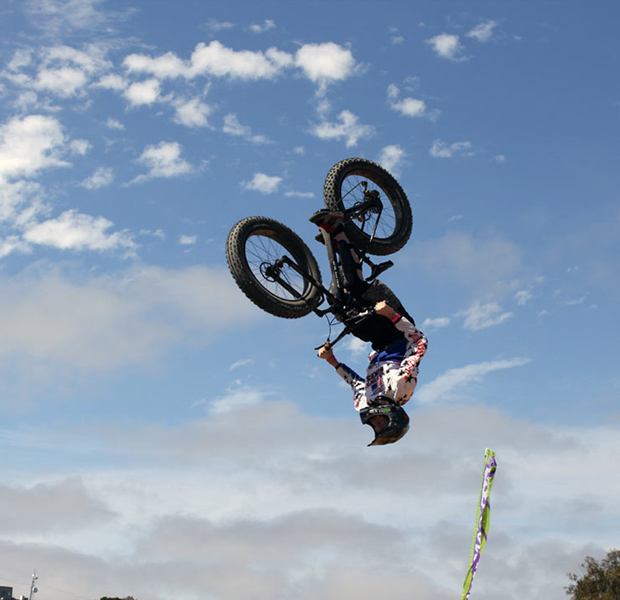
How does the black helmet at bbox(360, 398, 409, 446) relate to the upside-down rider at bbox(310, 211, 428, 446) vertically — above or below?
below

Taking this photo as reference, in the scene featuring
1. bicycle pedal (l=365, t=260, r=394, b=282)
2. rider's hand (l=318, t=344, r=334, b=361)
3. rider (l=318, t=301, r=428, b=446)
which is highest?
bicycle pedal (l=365, t=260, r=394, b=282)

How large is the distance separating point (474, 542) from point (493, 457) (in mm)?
1942

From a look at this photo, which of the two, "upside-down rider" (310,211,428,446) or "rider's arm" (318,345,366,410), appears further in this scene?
"rider's arm" (318,345,366,410)

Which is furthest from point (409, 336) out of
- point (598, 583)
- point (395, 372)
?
point (598, 583)

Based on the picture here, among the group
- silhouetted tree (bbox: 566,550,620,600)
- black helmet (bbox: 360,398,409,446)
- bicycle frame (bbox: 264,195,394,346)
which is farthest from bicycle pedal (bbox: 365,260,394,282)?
silhouetted tree (bbox: 566,550,620,600)

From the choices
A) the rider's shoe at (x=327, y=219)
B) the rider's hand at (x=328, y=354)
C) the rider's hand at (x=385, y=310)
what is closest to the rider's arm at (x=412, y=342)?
the rider's hand at (x=385, y=310)

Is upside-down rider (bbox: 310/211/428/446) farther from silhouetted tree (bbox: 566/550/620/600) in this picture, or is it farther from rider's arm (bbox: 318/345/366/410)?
silhouetted tree (bbox: 566/550/620/600)

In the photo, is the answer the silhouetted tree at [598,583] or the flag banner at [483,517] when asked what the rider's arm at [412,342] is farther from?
the silhouetted tree at [598,583]

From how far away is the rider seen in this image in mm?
17953

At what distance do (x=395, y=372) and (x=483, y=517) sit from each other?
12.3 feet

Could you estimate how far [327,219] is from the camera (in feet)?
62.7

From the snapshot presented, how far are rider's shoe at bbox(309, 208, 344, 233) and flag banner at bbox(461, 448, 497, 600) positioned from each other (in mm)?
6361

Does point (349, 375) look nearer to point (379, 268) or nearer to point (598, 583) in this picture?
point (379, 268)

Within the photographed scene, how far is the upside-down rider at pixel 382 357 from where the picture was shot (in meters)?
18.0
